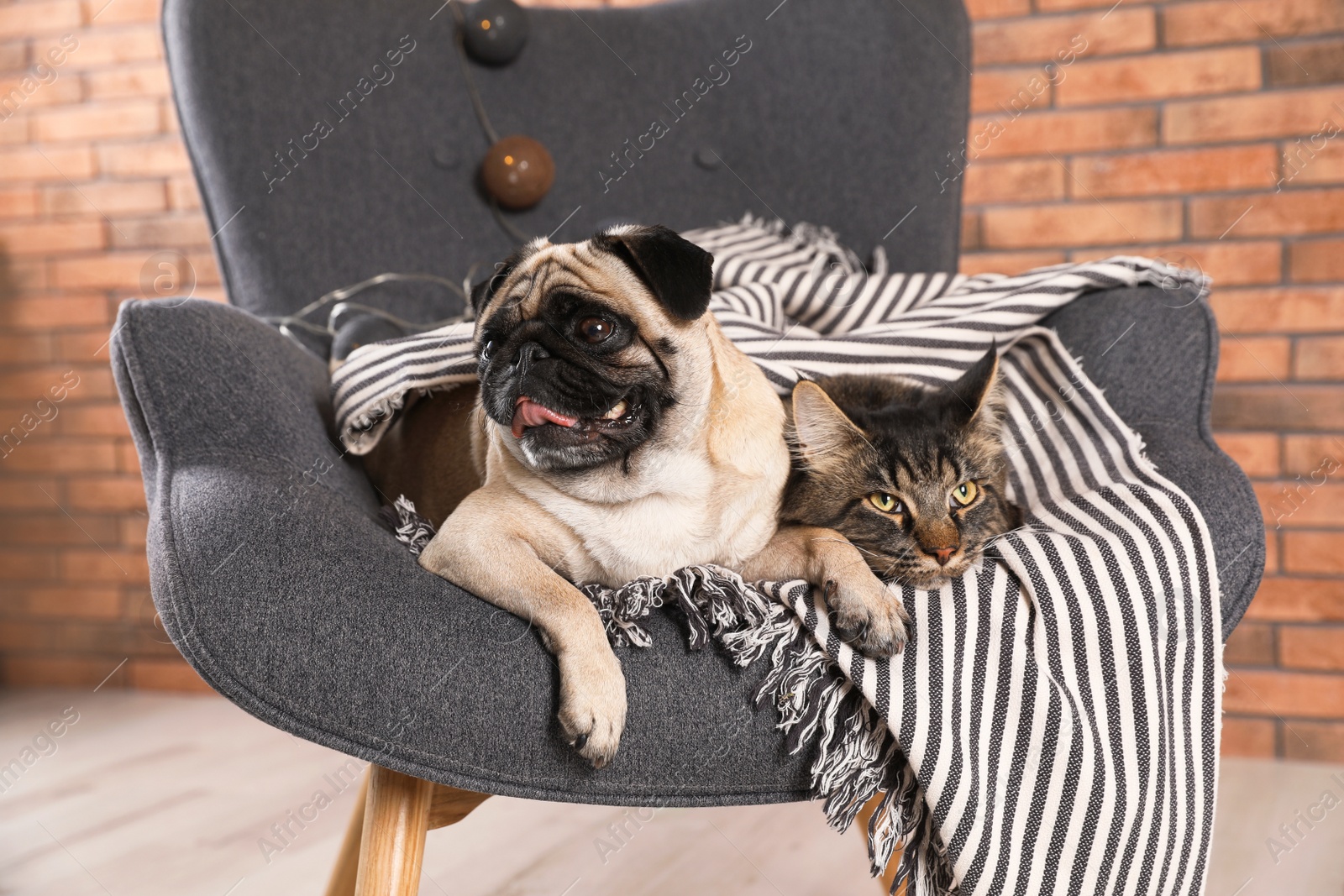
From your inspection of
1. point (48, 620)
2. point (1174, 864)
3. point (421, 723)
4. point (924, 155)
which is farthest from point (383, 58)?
point (48, 620)

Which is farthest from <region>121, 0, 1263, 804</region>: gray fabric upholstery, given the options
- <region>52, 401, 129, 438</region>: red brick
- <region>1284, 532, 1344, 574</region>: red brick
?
<region>52, 401, 129, 438</region>: red brick

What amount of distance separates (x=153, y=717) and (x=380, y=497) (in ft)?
5.84

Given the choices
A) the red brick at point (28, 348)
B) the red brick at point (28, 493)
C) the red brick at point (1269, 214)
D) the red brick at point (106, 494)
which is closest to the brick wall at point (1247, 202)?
the red brick at point (1269, 214)

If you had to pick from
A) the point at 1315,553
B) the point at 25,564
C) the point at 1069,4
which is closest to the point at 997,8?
the point at 1069,4

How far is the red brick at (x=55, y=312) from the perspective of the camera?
3.14 m

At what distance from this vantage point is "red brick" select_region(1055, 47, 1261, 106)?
2473mm

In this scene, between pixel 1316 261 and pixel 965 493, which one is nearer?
pixel 965 493

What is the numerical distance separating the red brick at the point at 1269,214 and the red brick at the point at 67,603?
329 cm

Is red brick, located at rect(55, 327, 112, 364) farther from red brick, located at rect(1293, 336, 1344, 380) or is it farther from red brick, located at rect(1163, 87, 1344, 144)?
red brick, located at rect(1293, 336, 1344, 380)

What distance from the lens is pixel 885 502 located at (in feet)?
4.22

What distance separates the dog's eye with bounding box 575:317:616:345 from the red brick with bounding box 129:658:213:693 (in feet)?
8.30

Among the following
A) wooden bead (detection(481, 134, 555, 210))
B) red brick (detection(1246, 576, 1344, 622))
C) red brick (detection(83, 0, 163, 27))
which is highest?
red brick (detection(83, 0, 163, 27))

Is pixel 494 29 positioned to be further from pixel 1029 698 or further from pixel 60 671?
pixel 60 671

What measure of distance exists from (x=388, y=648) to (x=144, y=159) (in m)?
2.68
